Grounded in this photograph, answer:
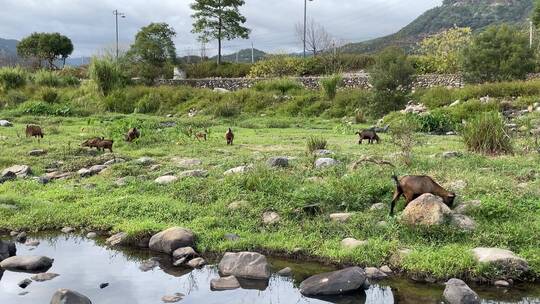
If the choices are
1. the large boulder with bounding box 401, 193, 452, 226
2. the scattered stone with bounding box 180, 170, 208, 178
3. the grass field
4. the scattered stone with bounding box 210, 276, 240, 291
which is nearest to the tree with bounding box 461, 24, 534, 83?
the grass field

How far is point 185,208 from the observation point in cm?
Answer: 730

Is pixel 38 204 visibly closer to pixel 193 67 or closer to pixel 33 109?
pixel 33 109

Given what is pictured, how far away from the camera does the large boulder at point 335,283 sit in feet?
17.0

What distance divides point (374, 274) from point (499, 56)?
1961 cm

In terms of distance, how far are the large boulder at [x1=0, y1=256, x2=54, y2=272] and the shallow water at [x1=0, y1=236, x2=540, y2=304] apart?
0.10 metres

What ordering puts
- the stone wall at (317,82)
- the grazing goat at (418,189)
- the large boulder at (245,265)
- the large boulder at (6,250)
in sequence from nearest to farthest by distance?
1. the large boulder at (245,265)
2. the large boulder at (6,250)
3. the grazing goat at (418,189)
4. the stone wall at (317,82)

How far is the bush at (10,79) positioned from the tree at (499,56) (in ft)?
64.6

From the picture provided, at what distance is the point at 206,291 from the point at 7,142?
29.5 feet

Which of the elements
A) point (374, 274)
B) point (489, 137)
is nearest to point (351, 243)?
point (374, 274)

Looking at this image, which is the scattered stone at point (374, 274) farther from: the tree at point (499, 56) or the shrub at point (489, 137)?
the tree at point (499, 56)

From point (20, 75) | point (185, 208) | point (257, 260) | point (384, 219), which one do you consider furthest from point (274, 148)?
point (20, 75)

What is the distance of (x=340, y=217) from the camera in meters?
6.71

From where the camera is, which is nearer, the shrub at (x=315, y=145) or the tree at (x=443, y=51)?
the shrub at (x=315, y=145)

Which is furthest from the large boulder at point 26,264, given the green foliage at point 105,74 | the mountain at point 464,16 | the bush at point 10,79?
the mountain at point 464,16
